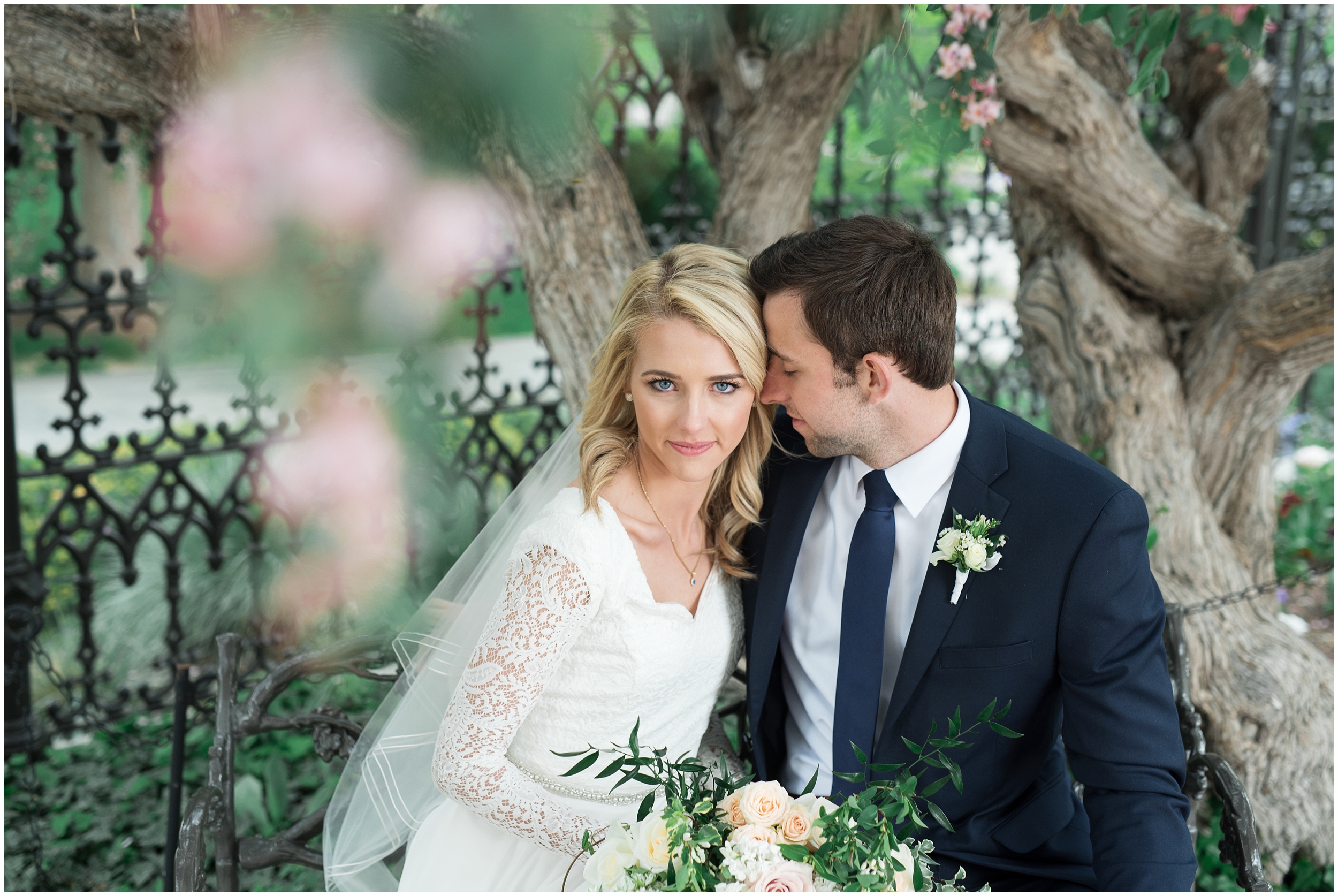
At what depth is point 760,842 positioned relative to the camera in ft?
5.04

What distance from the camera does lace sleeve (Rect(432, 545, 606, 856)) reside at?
2.08 meters

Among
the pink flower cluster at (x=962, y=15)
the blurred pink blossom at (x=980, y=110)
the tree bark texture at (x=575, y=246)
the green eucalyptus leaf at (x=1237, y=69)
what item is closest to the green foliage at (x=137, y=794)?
the tree bark texture at (x=575, y=246)

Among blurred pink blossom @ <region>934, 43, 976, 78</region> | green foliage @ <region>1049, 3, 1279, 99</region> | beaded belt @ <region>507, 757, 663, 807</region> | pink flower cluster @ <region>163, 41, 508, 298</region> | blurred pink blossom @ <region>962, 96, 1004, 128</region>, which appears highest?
green foliage @ <region>1049, 3, 1279, 99</region>

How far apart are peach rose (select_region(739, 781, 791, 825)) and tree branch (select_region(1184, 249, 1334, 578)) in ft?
9.03

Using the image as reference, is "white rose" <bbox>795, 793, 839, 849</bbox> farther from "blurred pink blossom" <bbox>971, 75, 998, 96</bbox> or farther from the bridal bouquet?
"blurred pink blossom" <bbox>971, 75, 998, 96</bbox>

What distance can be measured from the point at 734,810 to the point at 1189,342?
302 cm

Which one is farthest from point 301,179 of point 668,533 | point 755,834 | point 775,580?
point 755,834

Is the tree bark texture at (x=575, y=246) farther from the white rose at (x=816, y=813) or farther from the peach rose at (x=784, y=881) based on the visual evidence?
the peach rose at (x=784, y=881)

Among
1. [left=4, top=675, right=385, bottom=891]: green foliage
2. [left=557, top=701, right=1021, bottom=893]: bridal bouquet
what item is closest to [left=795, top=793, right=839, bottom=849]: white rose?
[left=557, top=701, right=1021, bottom=893]: bridal bouquet

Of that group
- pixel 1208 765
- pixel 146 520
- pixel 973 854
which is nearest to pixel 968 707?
pixel 973 854

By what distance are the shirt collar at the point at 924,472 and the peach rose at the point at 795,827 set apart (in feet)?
2.91

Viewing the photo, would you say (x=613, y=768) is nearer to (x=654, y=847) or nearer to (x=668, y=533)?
(x=654, y=847)

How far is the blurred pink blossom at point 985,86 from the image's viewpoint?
10.2ft

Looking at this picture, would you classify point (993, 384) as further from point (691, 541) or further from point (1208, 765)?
point (691, 541)
